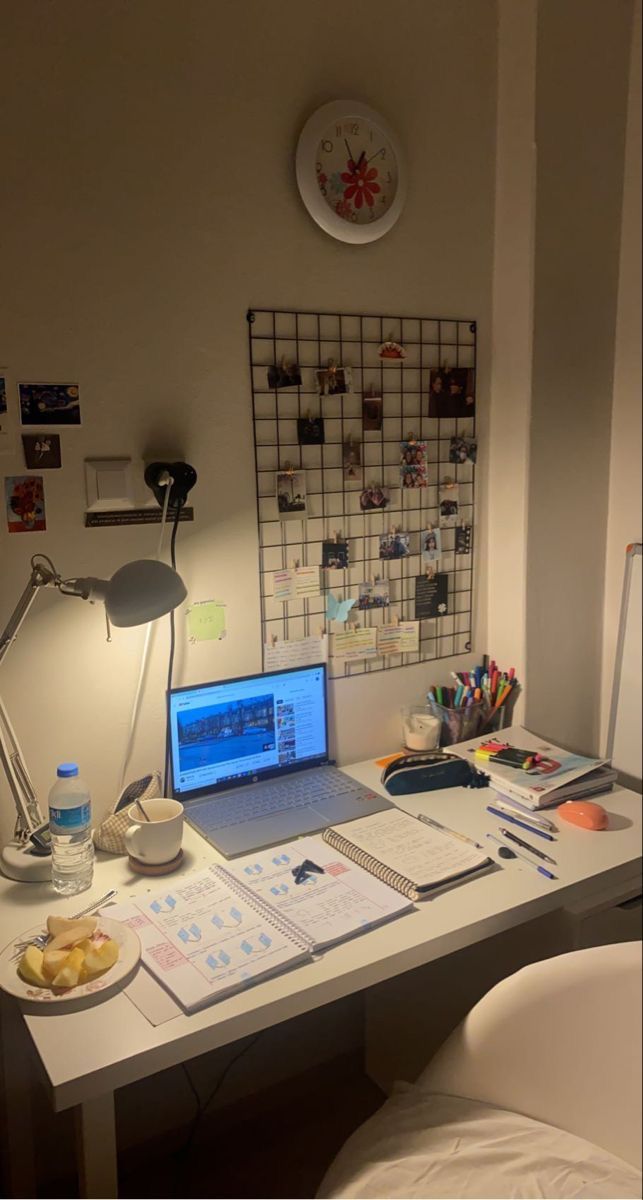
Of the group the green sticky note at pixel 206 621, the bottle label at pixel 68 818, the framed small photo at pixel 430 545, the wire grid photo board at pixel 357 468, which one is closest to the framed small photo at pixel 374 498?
the wire grid photo board at pixel 357 468

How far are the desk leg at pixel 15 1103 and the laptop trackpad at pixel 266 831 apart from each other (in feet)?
1.45

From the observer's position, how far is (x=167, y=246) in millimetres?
1430

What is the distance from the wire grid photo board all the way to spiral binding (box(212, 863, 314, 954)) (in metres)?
0.48

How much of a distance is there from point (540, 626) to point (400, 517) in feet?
1.31

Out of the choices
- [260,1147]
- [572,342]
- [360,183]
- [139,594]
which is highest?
[360,183]

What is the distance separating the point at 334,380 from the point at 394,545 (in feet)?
1.15

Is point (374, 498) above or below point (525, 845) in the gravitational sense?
above

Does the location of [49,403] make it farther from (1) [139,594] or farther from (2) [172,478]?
(1) [139,594]

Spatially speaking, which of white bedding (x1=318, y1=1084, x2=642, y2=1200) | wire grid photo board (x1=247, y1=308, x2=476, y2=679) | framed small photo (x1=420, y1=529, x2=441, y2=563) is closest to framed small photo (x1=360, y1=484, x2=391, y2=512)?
wire grid photo board (x1=247, y1=308, x2=476, y2=679)

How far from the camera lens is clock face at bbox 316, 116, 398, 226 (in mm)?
1545

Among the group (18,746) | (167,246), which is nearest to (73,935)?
(18,746)

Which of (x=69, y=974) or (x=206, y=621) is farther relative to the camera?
(x=206, y=621)

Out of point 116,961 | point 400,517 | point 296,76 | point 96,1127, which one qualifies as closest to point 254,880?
point 116,961

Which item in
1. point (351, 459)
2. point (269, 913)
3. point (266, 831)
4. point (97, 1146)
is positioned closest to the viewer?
point (97, 1146)
